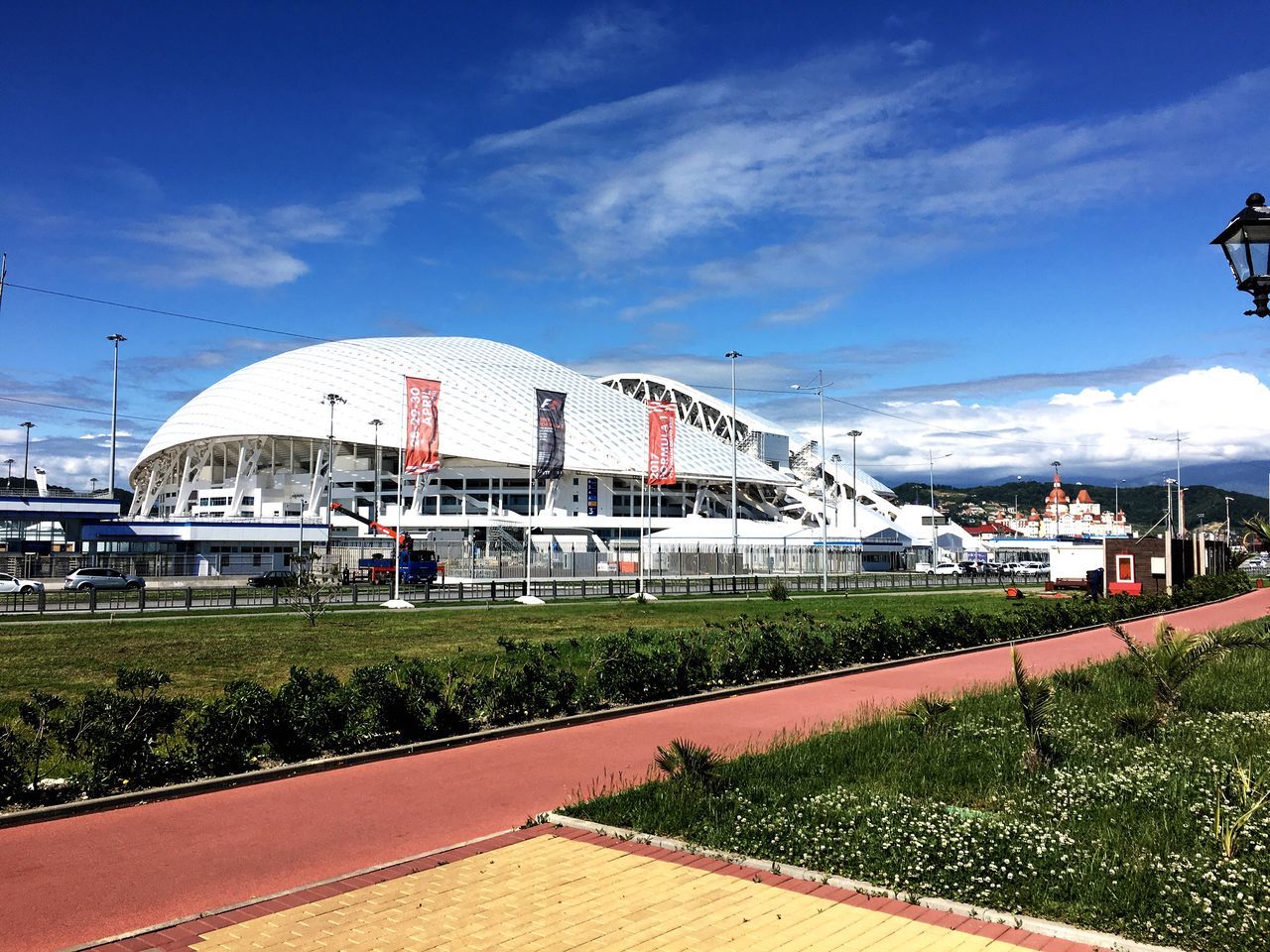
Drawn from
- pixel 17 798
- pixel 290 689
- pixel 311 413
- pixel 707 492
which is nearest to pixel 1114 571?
pixel 290 689

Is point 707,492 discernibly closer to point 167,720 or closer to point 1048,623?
point 1048,623

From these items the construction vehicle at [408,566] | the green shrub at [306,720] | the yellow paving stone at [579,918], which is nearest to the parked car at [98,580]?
the construction vehicle at [408,566]

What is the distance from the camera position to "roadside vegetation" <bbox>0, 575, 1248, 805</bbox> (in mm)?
8938

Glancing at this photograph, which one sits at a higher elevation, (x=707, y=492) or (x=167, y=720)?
(x=707, y=492)

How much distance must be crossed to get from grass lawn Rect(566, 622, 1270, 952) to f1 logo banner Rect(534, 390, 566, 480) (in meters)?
35.0

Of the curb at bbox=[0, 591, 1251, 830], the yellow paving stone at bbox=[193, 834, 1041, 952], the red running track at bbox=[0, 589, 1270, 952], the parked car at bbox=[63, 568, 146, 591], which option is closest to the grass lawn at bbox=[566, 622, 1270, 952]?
the yellow paving stone at bbox=[193, 834, 1041, 952]

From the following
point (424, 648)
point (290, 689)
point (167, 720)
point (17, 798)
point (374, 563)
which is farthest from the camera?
point (374, 563)

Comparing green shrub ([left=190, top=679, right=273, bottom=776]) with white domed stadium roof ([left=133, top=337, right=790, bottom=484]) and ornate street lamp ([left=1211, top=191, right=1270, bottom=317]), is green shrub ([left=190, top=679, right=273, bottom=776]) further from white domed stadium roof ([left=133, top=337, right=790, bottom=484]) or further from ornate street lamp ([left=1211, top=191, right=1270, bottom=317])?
white domed stadium roof ([left=133, top=337, right=790, bottom=484])

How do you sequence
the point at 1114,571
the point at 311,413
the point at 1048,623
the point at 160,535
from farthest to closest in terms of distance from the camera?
1. the point at 311,413
2. the point at 160,535
3. the point at 1114,571
4. the point at 1048,623

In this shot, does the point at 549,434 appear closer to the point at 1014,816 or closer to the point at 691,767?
the point at 691,767

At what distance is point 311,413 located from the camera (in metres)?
82.6

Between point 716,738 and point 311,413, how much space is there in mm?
77433

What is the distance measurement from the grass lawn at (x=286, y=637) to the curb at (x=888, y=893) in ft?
31.2

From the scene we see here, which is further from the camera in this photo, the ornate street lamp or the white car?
the white car
